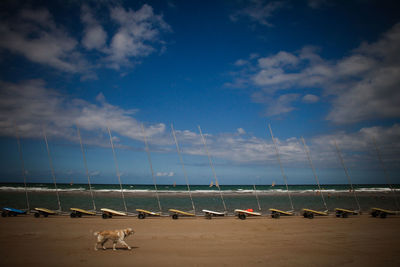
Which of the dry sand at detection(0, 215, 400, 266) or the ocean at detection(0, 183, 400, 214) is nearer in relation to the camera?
the dry sand at detection(0, 215, 400, 266)

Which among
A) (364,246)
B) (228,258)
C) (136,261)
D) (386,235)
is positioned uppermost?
(136,261)

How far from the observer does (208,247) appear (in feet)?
29.7

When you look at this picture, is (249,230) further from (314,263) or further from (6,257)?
(6,257)

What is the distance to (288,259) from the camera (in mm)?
7613

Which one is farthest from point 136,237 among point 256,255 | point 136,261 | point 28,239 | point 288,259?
point 288,259

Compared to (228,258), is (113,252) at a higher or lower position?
higher

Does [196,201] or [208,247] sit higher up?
[208,247]

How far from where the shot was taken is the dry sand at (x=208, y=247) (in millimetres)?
7230

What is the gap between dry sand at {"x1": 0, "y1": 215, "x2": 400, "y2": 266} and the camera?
723 cm

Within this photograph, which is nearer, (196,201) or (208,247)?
(208,247)

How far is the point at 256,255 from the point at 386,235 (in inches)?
366

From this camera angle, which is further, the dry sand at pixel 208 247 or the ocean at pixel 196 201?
the ocean at pixel 196 201

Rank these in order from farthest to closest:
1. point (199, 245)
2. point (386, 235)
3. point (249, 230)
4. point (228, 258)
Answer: point (249, 230) → point (386, 235) → point (199, 245) → point (228, 258)

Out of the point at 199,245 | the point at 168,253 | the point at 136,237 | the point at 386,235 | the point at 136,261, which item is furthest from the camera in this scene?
the point at 386,235
